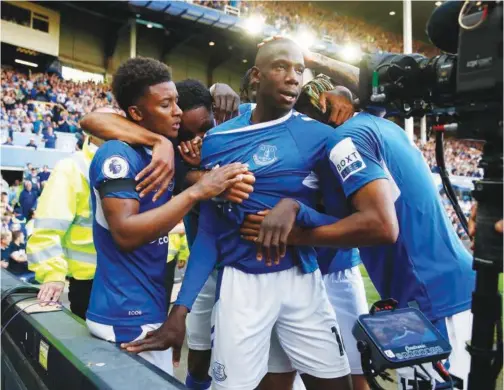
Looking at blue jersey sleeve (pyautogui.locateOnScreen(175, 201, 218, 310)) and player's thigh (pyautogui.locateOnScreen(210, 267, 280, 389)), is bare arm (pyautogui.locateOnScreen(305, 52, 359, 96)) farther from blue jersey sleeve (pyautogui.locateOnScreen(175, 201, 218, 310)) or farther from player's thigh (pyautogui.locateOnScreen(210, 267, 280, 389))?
player's thigh (pyautogui.locateOnScreen(210, 267, 280, 389))

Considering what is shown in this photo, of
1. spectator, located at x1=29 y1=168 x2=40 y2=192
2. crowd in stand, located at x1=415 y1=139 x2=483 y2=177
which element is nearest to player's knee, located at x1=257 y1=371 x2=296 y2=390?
spectator, located at x1=29 y1=168 x2=40 y2=192

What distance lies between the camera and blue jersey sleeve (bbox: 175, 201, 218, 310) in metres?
1.73

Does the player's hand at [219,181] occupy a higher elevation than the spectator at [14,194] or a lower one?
higher

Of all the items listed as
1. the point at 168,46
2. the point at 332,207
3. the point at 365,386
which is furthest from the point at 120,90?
the point at 168,46

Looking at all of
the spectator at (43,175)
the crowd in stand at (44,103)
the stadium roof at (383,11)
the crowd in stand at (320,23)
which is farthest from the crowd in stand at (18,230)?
the stadium roof at (383,11)

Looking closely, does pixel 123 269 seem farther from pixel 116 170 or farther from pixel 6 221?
pixel 6 221

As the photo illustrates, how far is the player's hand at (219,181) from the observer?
1642 mm

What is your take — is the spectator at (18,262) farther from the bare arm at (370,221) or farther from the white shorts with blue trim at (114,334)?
the bare arm at (370,221)

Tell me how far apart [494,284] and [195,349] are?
1.49 m

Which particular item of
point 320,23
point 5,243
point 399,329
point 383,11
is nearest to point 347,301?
point 399,329

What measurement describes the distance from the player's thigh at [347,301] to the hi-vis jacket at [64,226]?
1226 millimetres

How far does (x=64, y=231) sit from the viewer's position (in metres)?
2.26

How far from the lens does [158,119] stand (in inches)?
73.8

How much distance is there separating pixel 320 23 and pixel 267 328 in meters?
26.5
